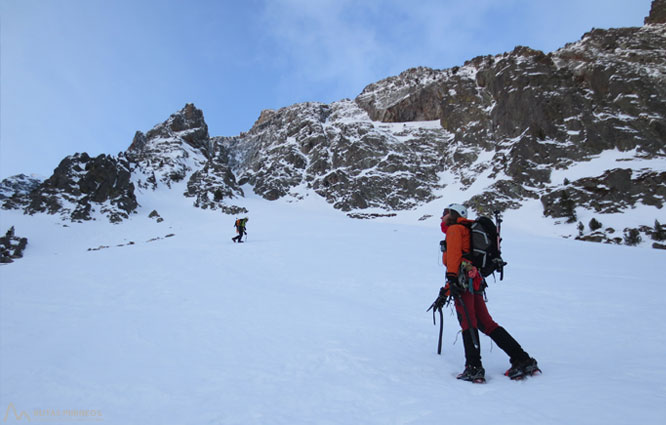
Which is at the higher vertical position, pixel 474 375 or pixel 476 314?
pixel 476 314

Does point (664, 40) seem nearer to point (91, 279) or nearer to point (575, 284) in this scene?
point (575, 284)

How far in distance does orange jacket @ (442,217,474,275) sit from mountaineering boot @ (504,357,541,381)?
1.29 m

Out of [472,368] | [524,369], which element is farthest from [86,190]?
[524,369]

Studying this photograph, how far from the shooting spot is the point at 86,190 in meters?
47.1

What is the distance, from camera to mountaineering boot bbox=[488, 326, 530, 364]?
392 cm

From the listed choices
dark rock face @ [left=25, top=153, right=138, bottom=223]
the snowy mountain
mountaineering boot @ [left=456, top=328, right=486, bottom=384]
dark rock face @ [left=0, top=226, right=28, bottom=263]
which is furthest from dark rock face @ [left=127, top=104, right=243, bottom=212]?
mountaineering boot @ [left=456, top=328, right=486, bottom=384]

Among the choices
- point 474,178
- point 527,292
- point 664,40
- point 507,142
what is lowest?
point 527,292

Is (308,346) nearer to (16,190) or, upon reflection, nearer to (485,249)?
(485,249)

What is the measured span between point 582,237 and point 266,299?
3775 centimetres

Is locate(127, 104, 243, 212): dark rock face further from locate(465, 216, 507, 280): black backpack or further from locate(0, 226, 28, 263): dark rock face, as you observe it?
locate(465, 216, 507, 280): black backpack

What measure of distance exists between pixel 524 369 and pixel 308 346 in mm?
2947

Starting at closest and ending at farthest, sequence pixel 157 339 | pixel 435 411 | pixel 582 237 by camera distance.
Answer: pixel 435 411, pixel 157 339, pixel 582 237

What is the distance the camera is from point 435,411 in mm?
2994

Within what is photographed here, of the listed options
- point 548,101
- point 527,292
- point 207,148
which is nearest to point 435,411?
point 527,292
